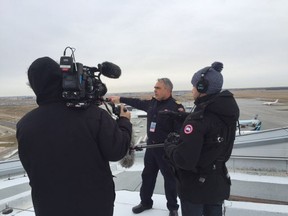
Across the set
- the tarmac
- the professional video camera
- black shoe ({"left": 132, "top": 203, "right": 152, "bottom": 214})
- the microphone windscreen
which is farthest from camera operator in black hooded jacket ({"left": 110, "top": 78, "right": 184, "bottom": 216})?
the professional video camera

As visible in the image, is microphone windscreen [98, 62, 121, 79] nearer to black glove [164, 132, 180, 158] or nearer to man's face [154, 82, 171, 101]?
black glove [164, 132, 180, 158]

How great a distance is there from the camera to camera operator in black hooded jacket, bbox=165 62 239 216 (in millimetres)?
1763

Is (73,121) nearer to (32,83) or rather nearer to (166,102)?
(32,83)

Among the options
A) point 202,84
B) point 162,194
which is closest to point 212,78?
point 202,84

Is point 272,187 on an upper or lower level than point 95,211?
lower

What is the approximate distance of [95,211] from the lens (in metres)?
1.51

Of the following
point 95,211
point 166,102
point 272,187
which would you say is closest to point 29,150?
point 95,211

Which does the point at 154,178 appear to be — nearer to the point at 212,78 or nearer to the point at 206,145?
the point at 206,145

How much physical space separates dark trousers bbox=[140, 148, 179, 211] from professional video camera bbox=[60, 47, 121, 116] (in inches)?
57.9

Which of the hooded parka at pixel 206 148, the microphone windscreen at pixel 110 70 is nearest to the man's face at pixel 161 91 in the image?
the hooded parka at pixel 206 148

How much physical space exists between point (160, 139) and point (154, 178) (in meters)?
0.52

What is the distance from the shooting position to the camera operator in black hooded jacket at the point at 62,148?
4.63 ft

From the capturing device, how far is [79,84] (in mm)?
1396

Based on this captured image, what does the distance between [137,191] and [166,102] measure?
A: 4.73 ft
